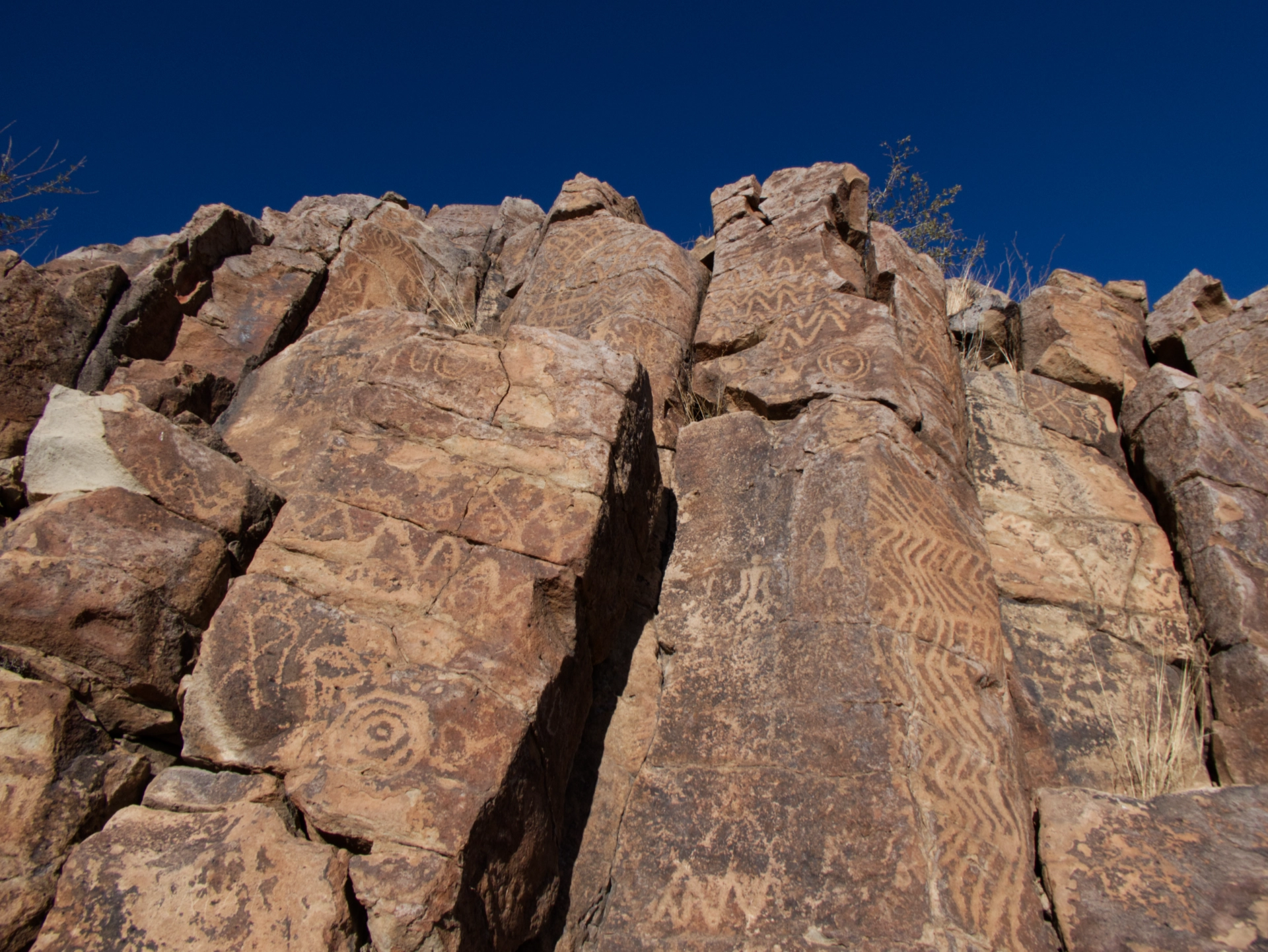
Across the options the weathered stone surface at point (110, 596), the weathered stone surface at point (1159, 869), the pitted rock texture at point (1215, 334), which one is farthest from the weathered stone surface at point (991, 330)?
the weathered stone surface at point (110, 596)

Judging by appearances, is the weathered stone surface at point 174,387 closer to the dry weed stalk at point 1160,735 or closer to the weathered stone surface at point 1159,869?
the weathered stone surface at point 1159,869

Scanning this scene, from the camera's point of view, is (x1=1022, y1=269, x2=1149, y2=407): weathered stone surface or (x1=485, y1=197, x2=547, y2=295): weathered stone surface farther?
(x1=485, y1=197, x2=547, y2=295): weathered stone surface

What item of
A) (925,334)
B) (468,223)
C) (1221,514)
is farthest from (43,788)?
(468,223)

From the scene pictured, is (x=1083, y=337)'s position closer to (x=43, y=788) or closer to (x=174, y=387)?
(x=174, y=387)

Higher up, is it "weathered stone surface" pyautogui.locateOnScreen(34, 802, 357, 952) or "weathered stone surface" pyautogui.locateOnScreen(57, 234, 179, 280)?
"weathered stone surface" pyautogui.locateOnScreen(57, 234, 179, 280)

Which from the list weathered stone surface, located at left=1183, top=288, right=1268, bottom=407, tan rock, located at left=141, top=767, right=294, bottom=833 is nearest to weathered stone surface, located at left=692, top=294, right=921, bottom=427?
tan rock, located at left=141, top=767, right=294, bottom=833

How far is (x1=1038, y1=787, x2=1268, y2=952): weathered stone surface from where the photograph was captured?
2.32 meters

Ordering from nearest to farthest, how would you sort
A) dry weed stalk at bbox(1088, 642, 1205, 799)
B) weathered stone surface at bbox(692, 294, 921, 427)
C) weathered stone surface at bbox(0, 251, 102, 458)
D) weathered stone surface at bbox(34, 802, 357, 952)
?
weathered stone surface at bbox(34, 802, 357, 952) < dry weed stalk at bbox(1088, 642, 1205, 799) < weathered stone surface at bbox(0, 251, 102, 458) < weathered stone surface at bbox(692, 294, 921, 427)

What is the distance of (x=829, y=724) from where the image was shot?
2.68m

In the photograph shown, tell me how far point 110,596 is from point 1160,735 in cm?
398

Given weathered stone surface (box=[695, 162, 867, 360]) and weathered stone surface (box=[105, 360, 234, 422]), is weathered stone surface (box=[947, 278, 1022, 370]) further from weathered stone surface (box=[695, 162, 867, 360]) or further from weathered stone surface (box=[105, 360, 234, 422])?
weathered stone surface (box=[105, 360, 234, 422])

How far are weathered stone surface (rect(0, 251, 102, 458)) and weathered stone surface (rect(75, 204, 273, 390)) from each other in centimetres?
10

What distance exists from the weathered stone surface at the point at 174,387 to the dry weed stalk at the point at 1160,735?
4236 millimetres

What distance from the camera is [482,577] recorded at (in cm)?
254
